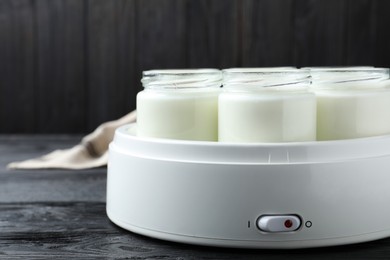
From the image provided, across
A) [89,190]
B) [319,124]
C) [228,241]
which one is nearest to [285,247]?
[228,241]

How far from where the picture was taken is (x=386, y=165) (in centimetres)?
77

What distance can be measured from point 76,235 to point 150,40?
5.13ft

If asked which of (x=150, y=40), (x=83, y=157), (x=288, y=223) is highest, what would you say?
(x=150, y=40)

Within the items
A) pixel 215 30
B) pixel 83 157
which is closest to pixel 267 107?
pixel 83 157

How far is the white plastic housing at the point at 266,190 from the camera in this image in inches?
28.6

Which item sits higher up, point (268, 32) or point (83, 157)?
point (268, 32)

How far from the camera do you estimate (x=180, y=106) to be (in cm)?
80

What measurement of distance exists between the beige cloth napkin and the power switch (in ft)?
2.99

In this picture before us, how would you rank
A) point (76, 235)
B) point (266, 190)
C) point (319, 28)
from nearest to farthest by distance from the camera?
point (266, 190), point (76, 235), point (319, 28)

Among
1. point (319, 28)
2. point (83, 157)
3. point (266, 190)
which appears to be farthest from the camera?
point (319, 28)

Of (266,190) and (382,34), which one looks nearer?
(266,190)

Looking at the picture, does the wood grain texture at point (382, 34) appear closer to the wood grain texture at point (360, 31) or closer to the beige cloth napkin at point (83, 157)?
the wood grain texture at point (360, 31)

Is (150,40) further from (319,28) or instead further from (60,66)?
(319,28)

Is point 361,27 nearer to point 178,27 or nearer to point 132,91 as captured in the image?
point 178,27
